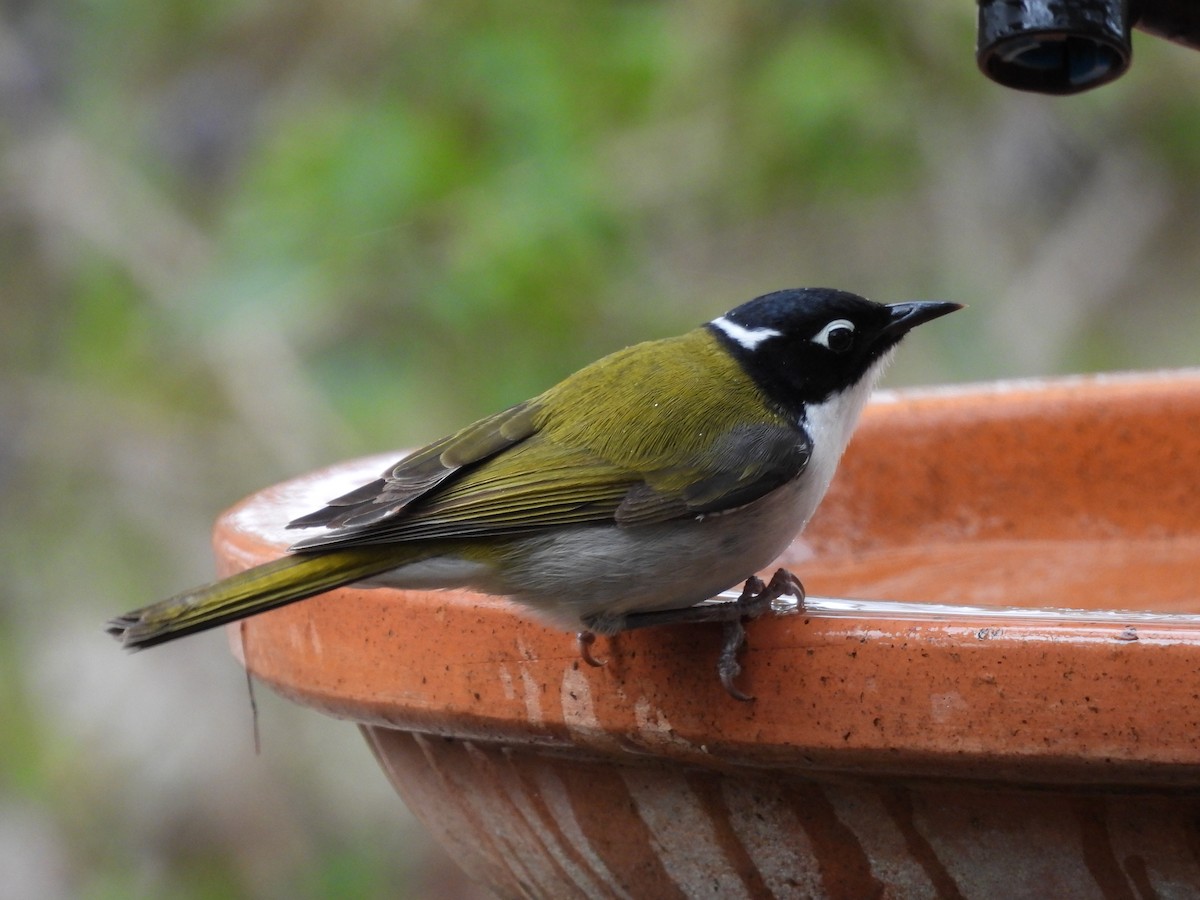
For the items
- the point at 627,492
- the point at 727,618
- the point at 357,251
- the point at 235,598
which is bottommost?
the point at 727,618

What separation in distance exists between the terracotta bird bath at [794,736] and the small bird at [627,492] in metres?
0.13

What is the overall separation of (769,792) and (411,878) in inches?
174

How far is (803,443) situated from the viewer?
8.62 ft

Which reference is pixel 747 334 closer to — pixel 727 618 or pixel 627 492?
pixel 627 492

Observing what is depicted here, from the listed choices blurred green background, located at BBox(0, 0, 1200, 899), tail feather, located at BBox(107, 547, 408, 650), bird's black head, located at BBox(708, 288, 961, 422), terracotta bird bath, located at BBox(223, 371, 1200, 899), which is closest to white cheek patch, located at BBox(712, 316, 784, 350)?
bird's black head, located at BBox(708, 288, 961, 422)

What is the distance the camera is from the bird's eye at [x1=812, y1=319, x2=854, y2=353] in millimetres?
2830

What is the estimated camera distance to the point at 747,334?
2.90m

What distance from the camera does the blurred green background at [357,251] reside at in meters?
4.80

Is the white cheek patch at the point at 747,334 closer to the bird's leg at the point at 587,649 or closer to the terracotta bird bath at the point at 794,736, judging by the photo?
the terracotta bird bath at the point at 794,736

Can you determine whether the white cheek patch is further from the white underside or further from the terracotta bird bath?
the terracotta bird bath

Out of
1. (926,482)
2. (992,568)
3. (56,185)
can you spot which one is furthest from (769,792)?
(56,185)

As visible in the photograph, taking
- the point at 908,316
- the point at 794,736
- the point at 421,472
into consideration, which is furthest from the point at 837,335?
the point at 794,736

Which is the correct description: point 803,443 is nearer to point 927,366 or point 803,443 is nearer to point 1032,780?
point 1032,780

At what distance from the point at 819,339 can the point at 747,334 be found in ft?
0.46
